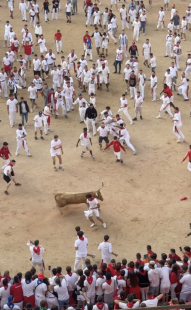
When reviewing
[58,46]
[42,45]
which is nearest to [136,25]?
[58,46]

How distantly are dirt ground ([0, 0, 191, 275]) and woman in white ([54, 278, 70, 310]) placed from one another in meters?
3.16

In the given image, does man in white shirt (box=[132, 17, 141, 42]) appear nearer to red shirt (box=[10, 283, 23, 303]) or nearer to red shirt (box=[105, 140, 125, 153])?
red shirt (box=[105, 140, 125, 153])

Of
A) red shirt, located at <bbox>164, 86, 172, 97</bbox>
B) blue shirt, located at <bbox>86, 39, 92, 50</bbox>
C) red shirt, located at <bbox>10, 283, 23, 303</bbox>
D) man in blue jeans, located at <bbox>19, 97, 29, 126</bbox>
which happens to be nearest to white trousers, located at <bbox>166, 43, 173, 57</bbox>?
blue shirt, located at <bbox>86, 39, 92, 50</bbox>

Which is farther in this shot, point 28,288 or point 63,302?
point 63,302

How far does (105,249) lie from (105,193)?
4596mm

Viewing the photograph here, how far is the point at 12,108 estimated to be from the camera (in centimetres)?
2470

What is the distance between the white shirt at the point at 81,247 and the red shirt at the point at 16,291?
110 inches

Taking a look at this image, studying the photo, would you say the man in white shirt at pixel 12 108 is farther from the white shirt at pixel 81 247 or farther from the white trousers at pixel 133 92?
the white shirt at pixel 81 247

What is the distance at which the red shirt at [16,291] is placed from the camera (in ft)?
43.9

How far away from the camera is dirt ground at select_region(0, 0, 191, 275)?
1772 cm

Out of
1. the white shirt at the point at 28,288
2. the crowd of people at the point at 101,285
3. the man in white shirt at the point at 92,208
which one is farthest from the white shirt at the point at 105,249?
the white shirt at the point at 28,288

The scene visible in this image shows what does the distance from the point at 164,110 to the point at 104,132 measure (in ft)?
15.2

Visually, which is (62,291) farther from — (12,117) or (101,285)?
(12,117)

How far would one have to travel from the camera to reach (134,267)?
14312 millimetres
